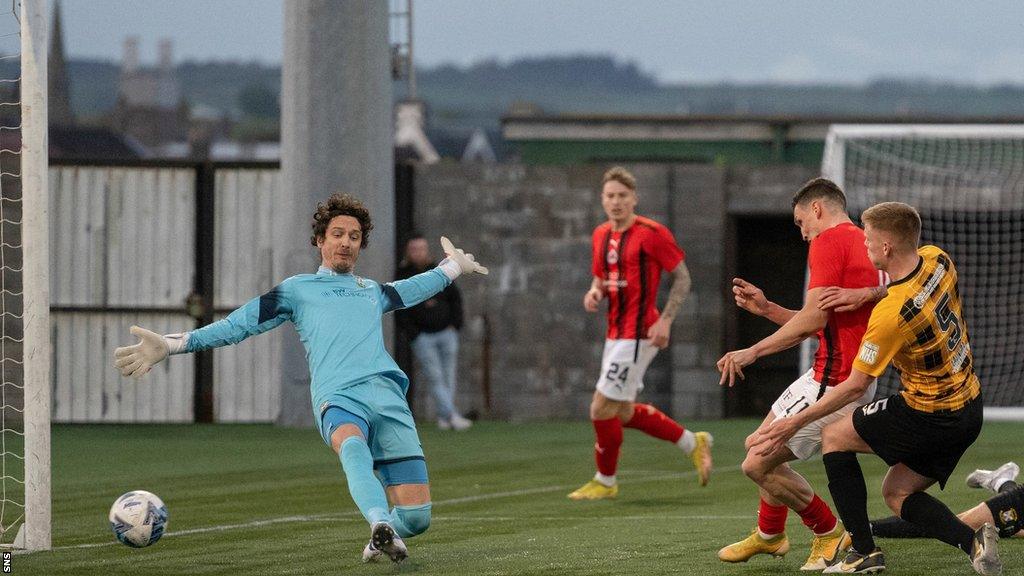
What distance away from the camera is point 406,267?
18344mm

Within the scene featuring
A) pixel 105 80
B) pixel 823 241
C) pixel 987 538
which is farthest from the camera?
pixel 105 80

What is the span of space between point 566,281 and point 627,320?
8.55 meters

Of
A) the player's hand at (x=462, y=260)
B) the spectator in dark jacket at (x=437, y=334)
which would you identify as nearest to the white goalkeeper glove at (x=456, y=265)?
the player's hand at (x=462, y=260)

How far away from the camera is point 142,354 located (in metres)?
7.40

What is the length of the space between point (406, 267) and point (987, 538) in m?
12.1

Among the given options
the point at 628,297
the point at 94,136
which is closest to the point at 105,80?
the point at 94,136

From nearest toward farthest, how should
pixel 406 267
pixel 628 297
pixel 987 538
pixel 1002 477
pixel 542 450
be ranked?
pixel 987 538, pixel 1002 477, pixel 628 297, pixel 542 450, pixel 406 267

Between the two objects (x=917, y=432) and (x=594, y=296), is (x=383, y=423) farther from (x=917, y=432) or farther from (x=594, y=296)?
(x=594, y=296)

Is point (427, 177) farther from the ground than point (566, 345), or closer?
farther from the ground

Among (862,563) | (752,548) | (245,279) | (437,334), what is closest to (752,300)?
(752,548)

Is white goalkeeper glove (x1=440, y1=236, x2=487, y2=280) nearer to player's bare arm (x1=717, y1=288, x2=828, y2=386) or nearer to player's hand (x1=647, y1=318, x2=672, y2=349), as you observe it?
player's bare arm (x1=717, y1=288, x2=828, y2=386)

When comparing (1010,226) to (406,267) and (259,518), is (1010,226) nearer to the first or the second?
(406,267)

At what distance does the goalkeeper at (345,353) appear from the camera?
24.5ft

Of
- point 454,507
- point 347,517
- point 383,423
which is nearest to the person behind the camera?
point 383,423
